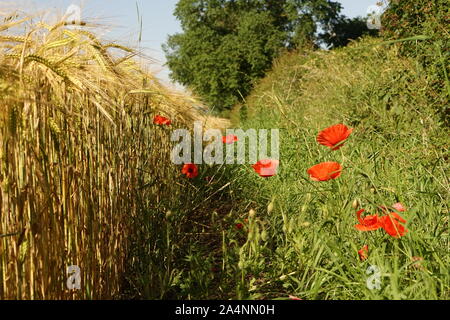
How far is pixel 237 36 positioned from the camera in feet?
75.3

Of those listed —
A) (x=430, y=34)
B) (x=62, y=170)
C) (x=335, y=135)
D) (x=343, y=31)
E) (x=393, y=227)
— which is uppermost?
(x=343, y=31)

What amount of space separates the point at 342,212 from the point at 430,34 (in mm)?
1894

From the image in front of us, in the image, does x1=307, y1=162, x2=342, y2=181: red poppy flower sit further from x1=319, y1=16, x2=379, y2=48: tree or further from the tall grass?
x1=319, y1=16, x2=379, y2=48: tree

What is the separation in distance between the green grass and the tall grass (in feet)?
1.19

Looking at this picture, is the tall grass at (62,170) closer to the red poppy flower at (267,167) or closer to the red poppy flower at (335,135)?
the red poppy flower at (267,167)

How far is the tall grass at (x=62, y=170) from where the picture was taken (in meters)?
1.41

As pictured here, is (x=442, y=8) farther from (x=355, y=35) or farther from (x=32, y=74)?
(x=355, y=35)

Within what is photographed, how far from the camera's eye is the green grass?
1.76m

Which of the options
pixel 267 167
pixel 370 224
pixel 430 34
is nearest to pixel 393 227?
pixel 370 224

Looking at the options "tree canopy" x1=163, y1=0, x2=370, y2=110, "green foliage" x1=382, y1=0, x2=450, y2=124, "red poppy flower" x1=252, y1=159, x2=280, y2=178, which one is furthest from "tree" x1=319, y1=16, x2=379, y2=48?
"red poppy flower" x1=252, y1=159, x2=280, y2=178

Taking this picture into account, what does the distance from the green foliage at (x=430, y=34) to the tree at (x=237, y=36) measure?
617 inches

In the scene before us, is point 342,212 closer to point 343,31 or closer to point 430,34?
point 430,34

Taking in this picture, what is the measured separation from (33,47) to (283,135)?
332 centimetres

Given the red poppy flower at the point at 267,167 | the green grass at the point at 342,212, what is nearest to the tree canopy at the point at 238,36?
the green grass at the point at 342,212
